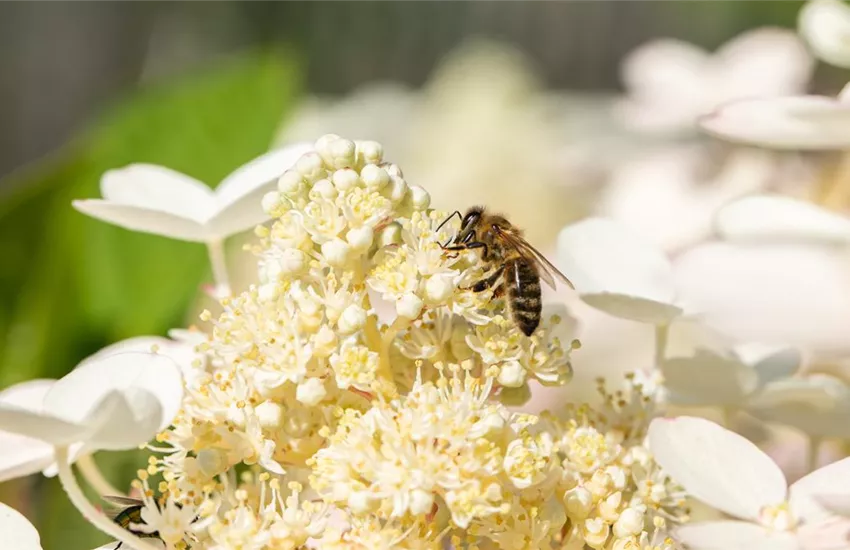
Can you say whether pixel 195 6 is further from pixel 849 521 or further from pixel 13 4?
pixel 849 521

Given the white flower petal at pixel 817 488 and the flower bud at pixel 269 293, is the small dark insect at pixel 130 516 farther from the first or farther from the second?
the white flower petal at pixel 817 488

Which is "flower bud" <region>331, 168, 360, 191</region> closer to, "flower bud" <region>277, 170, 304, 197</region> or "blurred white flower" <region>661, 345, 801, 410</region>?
"flower bud" <region>277, 170, 304, 197</region>

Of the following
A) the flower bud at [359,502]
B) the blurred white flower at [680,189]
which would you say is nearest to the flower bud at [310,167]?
the flower bud at [359,502]

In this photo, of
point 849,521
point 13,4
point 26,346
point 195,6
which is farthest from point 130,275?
point 13,4

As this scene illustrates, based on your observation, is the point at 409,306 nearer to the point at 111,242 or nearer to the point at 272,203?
the point at 272,203

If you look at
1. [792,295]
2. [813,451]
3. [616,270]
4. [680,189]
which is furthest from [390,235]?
[680,189]

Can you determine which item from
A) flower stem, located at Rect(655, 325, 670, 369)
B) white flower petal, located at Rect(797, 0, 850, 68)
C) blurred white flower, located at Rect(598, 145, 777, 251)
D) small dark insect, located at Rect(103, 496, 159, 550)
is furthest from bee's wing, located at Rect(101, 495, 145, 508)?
blurred white flower, located at Rect(598, 145, 777, 251)
